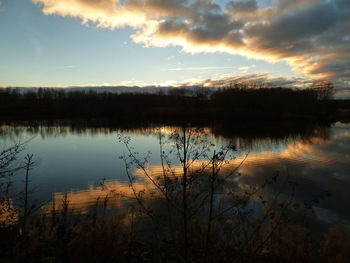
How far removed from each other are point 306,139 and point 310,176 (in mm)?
16968

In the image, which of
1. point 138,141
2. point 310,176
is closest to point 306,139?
point 310,176

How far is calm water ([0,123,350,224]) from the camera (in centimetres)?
1245

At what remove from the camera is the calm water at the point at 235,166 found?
12.5 meters

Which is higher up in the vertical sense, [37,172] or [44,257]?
[44,257]

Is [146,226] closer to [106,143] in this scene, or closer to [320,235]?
[320,235]

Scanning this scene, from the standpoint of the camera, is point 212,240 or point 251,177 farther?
point 251,177

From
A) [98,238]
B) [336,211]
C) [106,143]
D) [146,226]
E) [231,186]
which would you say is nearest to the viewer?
[98,238]

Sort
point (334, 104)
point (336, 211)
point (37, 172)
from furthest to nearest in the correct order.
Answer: point (334, 104) < point (37, 172) < point (336, 211)

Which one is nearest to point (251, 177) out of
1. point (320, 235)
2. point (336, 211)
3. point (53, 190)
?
point (336, 211)

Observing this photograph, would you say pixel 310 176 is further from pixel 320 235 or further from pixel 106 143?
pixel 106 143

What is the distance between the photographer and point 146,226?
8.67 metres

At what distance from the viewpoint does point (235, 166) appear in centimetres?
1755

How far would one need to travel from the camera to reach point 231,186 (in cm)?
1309

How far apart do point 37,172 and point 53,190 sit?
4.70 m
